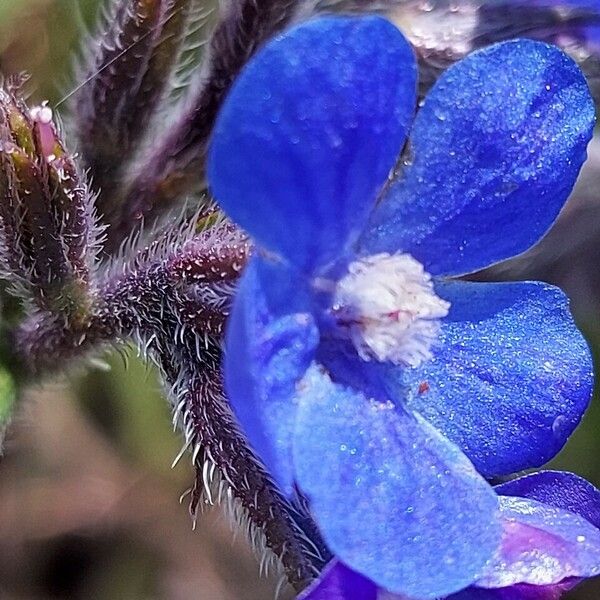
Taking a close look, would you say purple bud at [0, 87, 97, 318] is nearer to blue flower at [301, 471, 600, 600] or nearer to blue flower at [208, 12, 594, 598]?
blue flower at [208, 12, 594, 598]

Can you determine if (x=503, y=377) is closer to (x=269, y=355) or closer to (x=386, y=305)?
(x=386, y=305)

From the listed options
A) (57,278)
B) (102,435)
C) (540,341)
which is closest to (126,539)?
(102,435)

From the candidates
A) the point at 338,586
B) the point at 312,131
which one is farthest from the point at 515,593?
the point at 312,131

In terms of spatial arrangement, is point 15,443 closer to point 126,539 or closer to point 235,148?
point 126,539

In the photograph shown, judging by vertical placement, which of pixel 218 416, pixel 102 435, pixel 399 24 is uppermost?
pixel 399 24

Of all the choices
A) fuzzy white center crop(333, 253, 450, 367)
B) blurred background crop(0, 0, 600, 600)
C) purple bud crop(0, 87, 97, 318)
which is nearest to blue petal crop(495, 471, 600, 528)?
fuzzy white center crop(333, 253, 450, 367)
